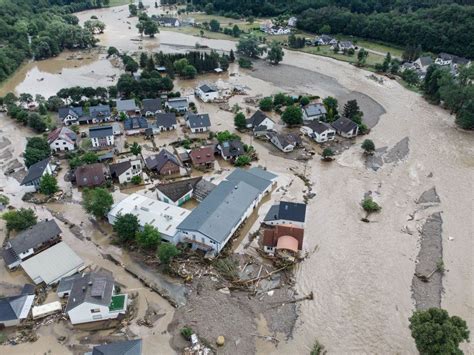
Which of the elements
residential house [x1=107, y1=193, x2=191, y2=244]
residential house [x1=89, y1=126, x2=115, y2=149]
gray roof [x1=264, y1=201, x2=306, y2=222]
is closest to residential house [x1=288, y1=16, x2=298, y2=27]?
residential house [x1=89, y1=126, x2=115, y2=149]

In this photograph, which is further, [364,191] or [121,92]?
[121,92]

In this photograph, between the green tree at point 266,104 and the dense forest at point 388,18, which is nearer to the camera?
the green tree at point 266,104

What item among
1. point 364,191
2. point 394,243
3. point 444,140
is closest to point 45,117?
point 364,191

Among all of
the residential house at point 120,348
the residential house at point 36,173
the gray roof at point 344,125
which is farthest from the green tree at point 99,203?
the gray roof at point 344,125

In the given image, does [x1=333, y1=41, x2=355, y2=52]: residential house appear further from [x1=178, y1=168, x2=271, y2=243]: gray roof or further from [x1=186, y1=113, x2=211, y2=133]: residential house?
[x1=178, y1=168, x2=271, y2=243]: gray roof

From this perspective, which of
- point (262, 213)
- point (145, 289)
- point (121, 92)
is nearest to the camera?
point (145, 289)

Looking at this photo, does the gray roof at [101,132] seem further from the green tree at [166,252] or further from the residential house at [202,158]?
the green tree at [166,252]

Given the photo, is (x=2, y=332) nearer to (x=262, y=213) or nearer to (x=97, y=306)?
(x=97, y=306)

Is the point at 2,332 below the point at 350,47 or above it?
below
